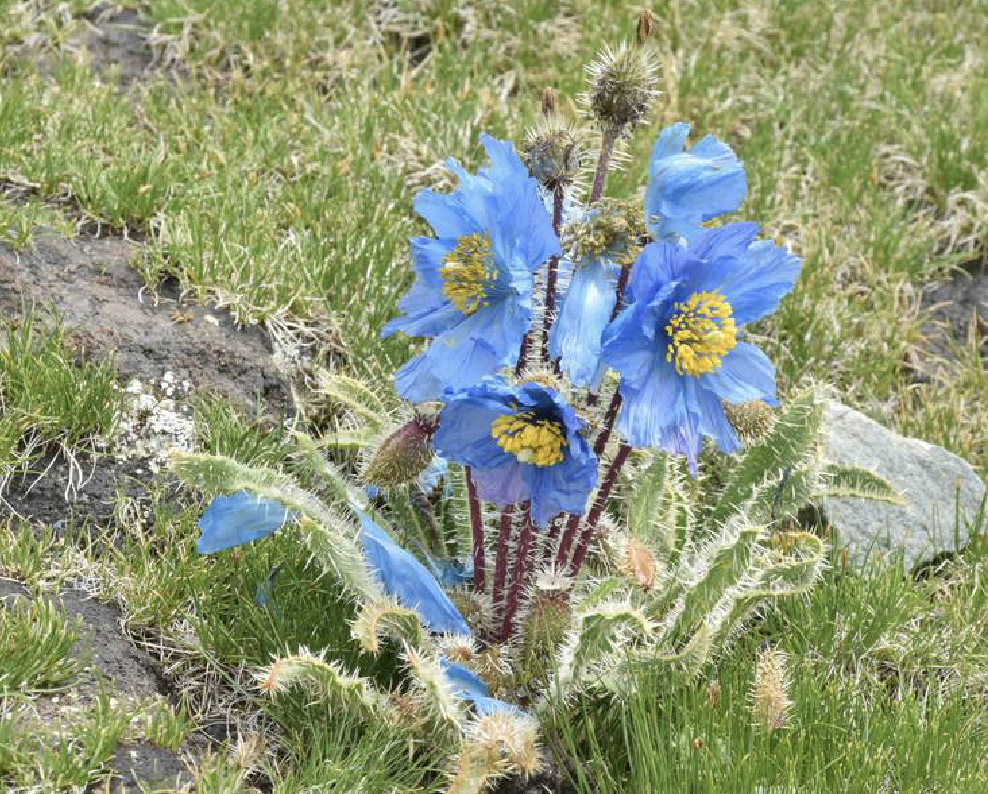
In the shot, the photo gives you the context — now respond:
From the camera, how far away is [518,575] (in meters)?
2.69

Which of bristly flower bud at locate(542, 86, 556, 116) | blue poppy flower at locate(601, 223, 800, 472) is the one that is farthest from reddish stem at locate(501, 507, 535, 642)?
bristly flower bud at locate(542, 86, 556, 116)

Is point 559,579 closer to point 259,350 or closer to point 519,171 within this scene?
point 519,171

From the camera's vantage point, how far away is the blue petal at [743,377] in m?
2.47

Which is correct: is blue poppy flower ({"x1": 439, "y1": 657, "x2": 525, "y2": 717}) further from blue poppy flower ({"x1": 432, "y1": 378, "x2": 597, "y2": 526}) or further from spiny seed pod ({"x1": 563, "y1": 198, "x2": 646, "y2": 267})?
spiny seed pod ({"x1": 563, "y1": 198, "x2": 646, "y2": 267})

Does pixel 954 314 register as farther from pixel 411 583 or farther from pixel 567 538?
pixel 411 583

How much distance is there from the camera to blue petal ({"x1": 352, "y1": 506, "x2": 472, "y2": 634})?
264 cm

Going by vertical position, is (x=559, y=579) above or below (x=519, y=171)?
below

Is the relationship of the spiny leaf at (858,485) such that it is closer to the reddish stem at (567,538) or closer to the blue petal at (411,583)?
A: the reddish stem at (567,538)

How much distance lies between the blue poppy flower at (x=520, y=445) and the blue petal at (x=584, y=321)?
68 millimetres

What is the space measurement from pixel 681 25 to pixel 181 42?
1.86m

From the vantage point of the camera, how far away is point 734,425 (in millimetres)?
→ 2715

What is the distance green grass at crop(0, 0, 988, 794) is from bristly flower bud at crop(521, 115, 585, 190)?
440 mm

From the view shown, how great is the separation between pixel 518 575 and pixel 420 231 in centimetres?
166

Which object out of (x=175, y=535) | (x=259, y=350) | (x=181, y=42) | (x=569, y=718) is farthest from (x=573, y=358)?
(x=181, y=42)
